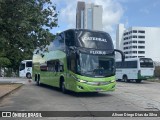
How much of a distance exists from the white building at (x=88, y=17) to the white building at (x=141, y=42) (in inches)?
3988

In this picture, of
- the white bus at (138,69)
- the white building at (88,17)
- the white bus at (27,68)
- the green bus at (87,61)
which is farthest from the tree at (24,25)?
the white bus at (27,68)

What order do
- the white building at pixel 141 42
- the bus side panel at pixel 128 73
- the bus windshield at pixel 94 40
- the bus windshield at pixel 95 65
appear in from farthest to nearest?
the white building at pixel 141 42, the bus side panel at pixel 128 73, the bus windshield at pixel 94 40, the bus windshield at pixel 95 65

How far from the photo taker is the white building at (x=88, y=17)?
4688 cm

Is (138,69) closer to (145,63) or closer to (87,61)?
(145,63)

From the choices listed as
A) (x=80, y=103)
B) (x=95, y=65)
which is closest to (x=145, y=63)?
(x=95, y=65)

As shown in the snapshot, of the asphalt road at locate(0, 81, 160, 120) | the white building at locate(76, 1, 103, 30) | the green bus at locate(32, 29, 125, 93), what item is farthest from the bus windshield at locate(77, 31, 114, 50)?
the white building at locate(76, 1, 103, 30)

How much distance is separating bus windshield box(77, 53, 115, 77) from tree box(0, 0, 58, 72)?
5.37m

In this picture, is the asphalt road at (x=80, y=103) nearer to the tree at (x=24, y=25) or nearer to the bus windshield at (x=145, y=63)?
the tree at (x=24, y=25)

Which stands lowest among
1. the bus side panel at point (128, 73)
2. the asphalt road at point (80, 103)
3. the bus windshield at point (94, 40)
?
the asphalt road at point (80, 103)

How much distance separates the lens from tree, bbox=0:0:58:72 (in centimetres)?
1338

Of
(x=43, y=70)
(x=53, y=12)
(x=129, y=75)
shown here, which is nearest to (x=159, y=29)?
(x=129, y=75)

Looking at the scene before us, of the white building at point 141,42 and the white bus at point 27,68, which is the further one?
the white building at point 141,42

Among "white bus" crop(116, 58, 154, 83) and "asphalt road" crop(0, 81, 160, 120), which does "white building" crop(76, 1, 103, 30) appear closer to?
"white bus" crop(116, 58, 154, 83)

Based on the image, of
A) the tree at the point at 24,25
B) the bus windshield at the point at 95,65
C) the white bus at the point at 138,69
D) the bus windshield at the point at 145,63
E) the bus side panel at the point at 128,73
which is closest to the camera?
the tree at the point at 24,25
